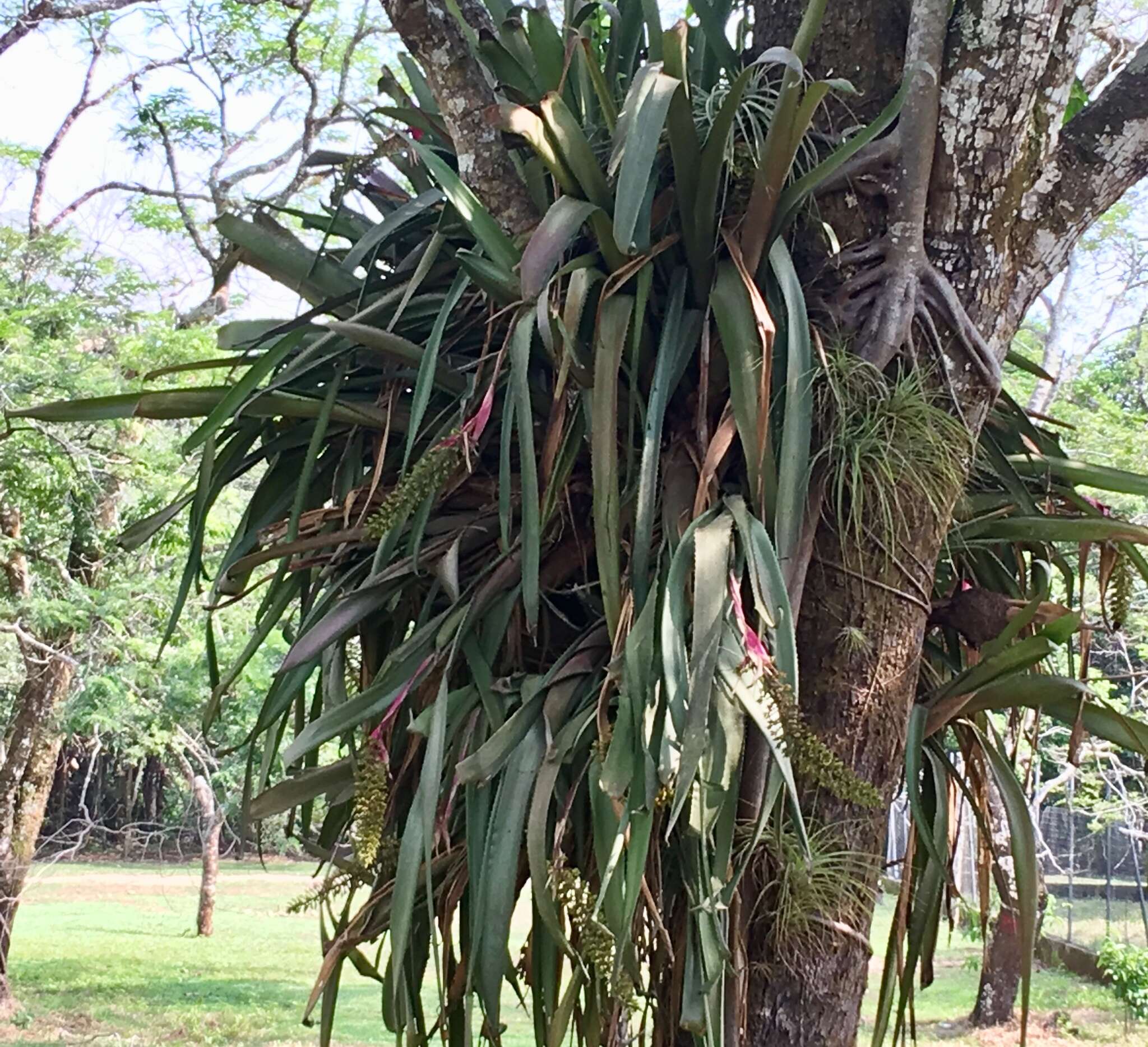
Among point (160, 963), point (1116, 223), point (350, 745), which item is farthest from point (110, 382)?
point (1116, 223)

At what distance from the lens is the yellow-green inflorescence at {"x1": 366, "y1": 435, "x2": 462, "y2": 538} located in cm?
72

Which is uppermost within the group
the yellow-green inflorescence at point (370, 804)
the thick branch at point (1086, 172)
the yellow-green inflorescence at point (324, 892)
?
the thick branch at point (1086, 172)

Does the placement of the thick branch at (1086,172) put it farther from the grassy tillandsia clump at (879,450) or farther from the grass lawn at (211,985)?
the grass lawn at (211,985)

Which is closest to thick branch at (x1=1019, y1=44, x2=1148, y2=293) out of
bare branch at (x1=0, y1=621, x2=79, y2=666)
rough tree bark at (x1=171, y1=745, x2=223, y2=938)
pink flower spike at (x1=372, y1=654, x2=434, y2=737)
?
pink flower spike at (x1=372, y1=654, x2=434, y2=737)

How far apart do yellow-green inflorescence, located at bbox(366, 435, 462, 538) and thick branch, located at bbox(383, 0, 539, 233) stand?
7.6 inches

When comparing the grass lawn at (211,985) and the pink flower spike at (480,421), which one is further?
the grass lawn at (211,985)

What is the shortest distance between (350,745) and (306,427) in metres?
0.27

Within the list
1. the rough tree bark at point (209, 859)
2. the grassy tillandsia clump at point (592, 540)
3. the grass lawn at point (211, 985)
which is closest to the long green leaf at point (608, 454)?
the grassy tillandsia clump at point (592, 540)

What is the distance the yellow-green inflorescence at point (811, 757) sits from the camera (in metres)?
0.56

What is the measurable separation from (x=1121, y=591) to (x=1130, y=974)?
375 cm

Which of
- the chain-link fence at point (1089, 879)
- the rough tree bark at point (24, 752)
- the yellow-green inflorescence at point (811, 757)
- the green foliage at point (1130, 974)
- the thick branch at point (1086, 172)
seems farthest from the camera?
the chain-link fence at point (1089, 879)

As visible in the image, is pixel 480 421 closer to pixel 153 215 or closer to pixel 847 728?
pixel 847 728

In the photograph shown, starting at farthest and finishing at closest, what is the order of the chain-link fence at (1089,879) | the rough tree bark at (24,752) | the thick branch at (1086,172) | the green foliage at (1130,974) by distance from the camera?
the chain-link fence at (1089,879), the green foliage at (1130,974), the rough tree bark at (24,752), the thick branch at (1086,172)

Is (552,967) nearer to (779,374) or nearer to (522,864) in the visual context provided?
(522,864)
